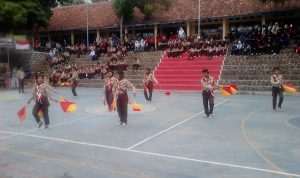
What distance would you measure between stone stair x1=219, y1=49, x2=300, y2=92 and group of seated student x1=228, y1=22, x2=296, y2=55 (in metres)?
0.61

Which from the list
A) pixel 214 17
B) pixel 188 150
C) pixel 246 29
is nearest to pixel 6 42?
pixel 214 17

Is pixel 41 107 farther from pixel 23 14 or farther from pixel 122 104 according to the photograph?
pixel 23 14

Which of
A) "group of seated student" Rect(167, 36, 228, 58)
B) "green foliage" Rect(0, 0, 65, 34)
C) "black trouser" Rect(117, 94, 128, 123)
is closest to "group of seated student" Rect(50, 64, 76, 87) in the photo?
"green foliage" Rect(0, 0, 65, 34)

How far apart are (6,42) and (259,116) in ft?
69.9

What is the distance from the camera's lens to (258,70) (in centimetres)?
2188

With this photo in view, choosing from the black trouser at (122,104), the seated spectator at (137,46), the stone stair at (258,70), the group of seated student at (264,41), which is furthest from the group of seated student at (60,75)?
the black trouser at (122,104)

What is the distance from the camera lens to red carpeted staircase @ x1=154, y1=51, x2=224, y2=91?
2298cm

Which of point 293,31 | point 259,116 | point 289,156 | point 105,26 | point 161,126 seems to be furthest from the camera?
point 105,26

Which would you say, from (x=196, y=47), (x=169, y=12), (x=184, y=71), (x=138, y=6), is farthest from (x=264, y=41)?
(x=138, y=6)

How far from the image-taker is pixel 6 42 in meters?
27.3

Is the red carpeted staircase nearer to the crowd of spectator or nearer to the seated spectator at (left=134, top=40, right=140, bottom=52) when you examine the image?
the crowd of spectator

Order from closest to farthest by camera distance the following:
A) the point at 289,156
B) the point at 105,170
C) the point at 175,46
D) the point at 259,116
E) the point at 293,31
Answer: the point at 105,170
the point at 289,156
the point at 259,116
the point at 293,31
the point at 175,46

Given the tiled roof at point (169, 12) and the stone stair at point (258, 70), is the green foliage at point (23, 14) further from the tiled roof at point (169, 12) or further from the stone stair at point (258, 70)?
the stone stair at point (258, 70)

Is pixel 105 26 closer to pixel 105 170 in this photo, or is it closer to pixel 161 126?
pixel 161 126
